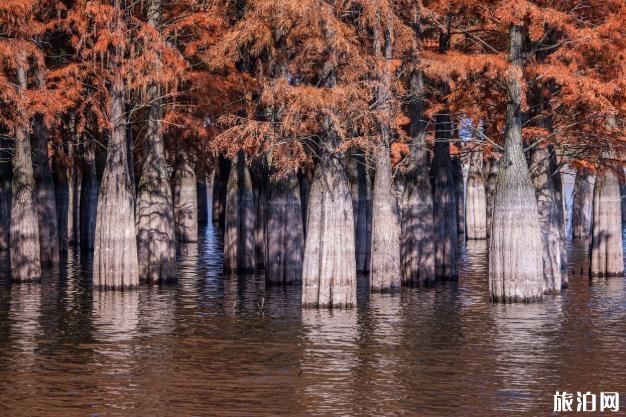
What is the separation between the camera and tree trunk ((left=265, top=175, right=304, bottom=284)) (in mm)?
41938

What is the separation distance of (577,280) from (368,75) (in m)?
12.1

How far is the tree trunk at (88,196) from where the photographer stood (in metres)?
56.3

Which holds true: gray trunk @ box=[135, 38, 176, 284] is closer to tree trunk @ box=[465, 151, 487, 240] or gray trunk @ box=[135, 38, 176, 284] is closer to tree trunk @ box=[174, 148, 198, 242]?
tree trunk @ box=[174, 148, 198, 242]

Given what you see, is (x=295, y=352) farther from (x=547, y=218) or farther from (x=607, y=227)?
(x=607, y=227)

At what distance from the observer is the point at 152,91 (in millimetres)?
42719

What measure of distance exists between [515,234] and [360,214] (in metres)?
12.7

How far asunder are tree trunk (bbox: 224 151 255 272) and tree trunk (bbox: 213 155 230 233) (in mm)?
19560

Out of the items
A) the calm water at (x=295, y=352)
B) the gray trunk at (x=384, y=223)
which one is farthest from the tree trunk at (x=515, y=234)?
the gray trunk at (x=384, y=223)

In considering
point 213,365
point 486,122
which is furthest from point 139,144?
point 213,365

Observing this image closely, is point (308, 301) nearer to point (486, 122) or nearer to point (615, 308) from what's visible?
point (615, 308)

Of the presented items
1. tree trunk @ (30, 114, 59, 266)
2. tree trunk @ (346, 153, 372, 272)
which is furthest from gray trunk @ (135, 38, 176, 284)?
tree trunk @ (346, 153, 372, 272)

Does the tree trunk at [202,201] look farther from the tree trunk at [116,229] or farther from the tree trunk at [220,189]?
the tree trunk at [116,229]

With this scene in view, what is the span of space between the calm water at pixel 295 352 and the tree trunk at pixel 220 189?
84.5ft

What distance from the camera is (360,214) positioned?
47156mm
